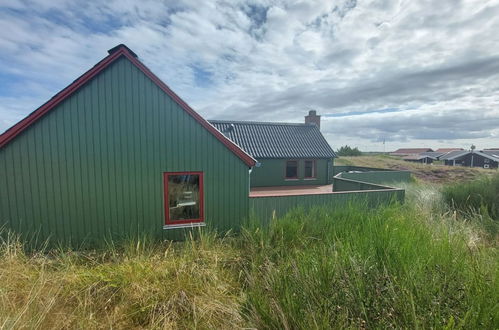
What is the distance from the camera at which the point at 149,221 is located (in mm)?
7457

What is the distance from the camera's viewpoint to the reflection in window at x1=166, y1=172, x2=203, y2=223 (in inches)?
306

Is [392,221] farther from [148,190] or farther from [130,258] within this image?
[148,190]

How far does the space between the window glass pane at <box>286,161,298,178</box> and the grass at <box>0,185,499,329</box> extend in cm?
1273

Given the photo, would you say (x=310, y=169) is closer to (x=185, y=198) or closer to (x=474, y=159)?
(x=185, y=198)

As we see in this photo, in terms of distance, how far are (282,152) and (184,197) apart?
1102cm

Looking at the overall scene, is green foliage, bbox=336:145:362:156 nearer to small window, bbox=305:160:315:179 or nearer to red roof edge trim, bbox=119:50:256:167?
small window, bbox=305:160:315:179

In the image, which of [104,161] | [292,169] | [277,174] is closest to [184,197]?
[104,161]

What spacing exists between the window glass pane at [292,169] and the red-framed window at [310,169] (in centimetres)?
90

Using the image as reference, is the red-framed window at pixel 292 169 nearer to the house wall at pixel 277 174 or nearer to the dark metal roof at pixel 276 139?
the house wall at pixel 277 174

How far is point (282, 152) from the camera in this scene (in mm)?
17734

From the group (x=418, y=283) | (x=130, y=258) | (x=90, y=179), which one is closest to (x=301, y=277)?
(x=418, y=283)

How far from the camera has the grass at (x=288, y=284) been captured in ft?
7.28

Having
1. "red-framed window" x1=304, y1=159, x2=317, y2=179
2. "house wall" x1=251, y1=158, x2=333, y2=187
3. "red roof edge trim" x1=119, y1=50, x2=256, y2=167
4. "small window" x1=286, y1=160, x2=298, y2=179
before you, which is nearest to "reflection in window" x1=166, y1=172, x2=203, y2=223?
"red roof edge trim" x1=119, y1=50, x2=256, y2=167

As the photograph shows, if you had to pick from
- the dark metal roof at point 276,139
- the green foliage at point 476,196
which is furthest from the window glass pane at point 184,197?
the dark metal roof at point 276,139
